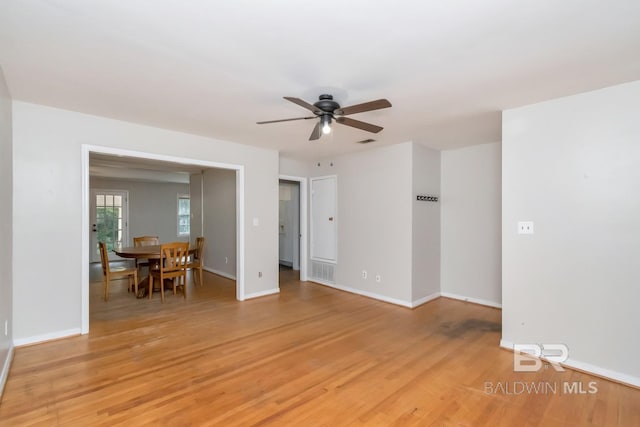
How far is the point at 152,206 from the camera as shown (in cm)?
924

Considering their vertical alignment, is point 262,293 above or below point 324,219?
below

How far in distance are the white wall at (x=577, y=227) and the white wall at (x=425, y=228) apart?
1.44 meters

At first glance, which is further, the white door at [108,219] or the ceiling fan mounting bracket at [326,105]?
the white door at [108,219]

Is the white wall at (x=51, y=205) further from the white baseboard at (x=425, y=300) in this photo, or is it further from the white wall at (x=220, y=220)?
the white baseboard at (x=425, y=300)

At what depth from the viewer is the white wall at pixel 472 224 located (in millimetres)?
4488

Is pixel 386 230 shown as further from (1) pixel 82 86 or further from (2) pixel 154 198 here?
(2) pixel 154 198

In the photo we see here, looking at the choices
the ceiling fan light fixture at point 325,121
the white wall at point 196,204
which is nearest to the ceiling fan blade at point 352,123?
the ceiling fan light fixture at point 325,121

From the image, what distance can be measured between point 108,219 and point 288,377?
8.27 meters

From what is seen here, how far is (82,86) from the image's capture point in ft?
8.60

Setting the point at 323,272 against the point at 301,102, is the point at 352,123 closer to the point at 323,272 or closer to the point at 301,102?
the point at 301,102

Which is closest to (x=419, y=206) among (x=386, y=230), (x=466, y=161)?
(x=386, y=230)

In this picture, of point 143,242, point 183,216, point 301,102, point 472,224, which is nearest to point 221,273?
point 143,242

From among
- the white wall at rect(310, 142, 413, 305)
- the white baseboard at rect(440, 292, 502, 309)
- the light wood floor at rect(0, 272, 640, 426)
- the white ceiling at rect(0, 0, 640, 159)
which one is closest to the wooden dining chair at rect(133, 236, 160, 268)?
the light wood floor at rect(0, 272, 640, 426)

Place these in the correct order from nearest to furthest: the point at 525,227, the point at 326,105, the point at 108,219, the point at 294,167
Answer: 1. the point at 326,105
2. the point at 525,227
3. the point at 294,167
4. the point at 108,219
